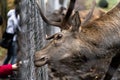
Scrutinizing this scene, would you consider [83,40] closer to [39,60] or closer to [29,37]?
[39,60]

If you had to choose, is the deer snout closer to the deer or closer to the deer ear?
the deer

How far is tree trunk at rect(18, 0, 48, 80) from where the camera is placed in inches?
212

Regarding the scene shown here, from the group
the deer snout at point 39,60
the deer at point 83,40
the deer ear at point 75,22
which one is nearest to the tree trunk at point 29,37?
the deer snout at point 39,60

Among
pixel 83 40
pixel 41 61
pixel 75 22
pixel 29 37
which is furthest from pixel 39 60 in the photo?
pixel 83 40

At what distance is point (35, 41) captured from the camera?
230 inches

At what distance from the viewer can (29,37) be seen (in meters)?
5.45

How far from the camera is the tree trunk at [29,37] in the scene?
538 cm

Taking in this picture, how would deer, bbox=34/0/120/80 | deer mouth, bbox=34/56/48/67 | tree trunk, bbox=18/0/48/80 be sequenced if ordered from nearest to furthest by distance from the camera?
tree trunk, bbox=18/0/48/80 < deer mouth, bbox=34/56/48/67 < deer, bbox=34/0/120/80

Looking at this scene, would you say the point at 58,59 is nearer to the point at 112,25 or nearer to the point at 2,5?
the point at 112,25

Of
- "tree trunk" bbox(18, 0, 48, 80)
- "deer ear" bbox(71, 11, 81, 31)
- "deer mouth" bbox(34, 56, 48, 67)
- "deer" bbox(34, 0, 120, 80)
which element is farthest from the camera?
"deer" bbox(34, 0, 120, 80)

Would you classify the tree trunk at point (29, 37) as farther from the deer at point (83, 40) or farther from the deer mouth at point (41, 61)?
the deer at point (83, 40)

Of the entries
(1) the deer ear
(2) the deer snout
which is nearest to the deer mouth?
(2) the deer snout

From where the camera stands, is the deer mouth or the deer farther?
the deer

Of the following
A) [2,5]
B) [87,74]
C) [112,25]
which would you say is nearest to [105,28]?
[112,25]
